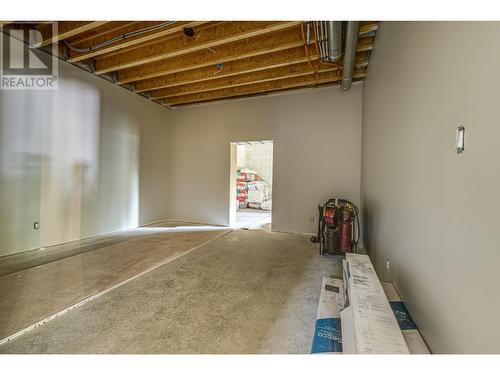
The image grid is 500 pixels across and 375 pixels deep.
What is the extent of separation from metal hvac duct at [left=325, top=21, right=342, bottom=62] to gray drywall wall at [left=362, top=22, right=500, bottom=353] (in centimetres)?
55

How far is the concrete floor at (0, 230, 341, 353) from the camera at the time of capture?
4.73 feet

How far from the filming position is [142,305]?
1.90 meters

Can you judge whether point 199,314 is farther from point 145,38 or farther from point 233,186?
point 233,186

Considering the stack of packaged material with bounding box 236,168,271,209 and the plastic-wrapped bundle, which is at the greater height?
the plastic-wrapped bundle

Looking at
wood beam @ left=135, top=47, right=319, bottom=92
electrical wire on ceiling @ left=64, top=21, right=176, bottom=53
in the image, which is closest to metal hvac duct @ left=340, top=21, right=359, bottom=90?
wood beam @ left=135, top=47, right=319, bottom=92

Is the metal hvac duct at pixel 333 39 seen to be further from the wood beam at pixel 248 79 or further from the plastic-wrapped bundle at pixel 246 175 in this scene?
the plastic-wrapped bundle at pixel 246 175

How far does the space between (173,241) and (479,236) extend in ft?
12.7

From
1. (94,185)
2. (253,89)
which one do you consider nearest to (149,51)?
(253,89)

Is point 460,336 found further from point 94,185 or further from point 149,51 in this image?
point 94,185

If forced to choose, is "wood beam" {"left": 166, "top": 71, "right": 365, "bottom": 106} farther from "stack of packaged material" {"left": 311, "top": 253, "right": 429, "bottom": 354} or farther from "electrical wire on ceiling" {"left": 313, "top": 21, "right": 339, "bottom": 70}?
"stack of packaged material" {"left": 311, "top": 253, "right": 429, "bottom": 354}

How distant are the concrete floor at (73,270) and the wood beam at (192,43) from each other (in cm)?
303

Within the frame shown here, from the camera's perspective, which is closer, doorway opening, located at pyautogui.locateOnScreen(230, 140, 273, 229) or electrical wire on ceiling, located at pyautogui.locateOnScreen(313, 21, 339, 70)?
electrical wire on ceiling, located at pyautogui.locateOnScreen(313, 21, 339, 70)

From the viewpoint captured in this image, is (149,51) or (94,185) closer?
(149,51)

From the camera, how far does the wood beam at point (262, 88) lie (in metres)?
4.07
